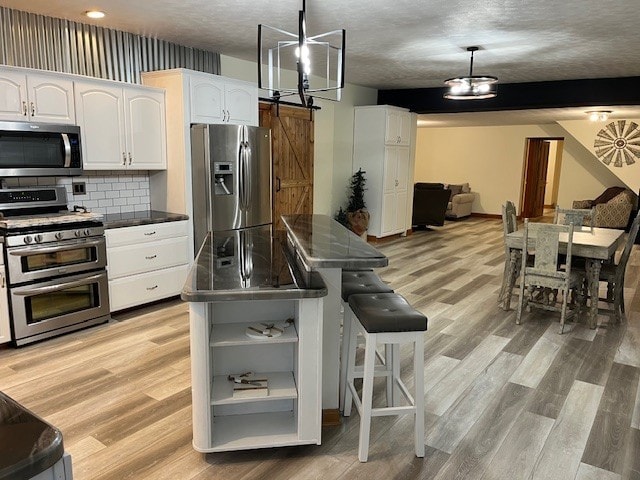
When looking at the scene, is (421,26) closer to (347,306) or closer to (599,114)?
(347,306)

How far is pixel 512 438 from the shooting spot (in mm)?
2635

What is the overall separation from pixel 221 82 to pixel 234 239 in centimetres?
236

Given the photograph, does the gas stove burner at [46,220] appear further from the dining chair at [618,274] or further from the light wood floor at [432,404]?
the dining chair at [618,274]

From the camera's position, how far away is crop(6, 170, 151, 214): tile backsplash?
14.2 ft

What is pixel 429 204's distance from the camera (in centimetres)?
991

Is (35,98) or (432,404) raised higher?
(35,98)

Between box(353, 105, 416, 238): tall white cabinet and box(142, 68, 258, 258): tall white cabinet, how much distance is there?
11.1 ft

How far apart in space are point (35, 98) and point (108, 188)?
3.67ft

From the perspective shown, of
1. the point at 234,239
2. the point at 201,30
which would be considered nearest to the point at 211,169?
the point at 201,30

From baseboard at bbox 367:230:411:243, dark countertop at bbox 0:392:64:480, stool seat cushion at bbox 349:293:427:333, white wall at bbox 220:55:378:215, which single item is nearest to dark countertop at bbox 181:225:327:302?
stool seat cushion at bbox 349:293:427:333

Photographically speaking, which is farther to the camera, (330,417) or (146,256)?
(146,256)

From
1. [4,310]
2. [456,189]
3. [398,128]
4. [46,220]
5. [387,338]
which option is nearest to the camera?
[387,338]

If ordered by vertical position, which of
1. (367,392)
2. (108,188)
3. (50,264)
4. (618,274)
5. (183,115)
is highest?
(183,115)

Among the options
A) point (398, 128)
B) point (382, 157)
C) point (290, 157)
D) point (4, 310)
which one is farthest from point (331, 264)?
point (398, 128)
